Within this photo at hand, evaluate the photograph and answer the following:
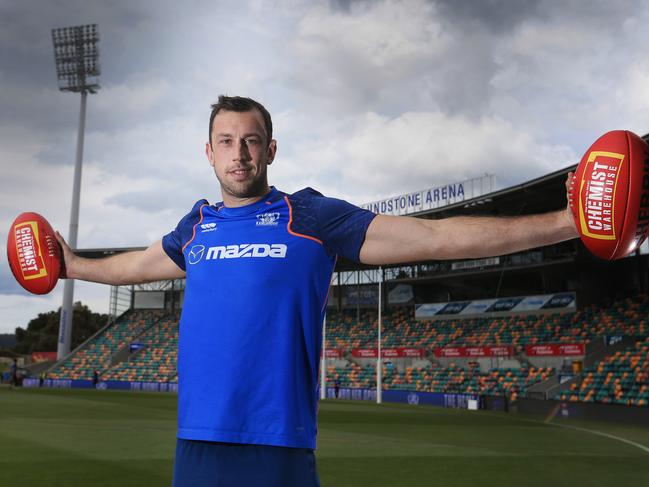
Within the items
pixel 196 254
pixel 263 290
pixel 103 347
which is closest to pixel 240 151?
pixel 196 254

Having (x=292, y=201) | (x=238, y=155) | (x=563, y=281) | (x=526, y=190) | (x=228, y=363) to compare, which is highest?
(x=526, y=190)

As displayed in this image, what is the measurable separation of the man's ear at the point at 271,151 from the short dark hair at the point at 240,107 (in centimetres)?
3

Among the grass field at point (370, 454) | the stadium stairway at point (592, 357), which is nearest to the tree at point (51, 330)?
the stadium stairway at point (592, 357)

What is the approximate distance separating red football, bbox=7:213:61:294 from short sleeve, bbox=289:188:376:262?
6.30 ft

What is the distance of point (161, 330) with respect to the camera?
6038 cm

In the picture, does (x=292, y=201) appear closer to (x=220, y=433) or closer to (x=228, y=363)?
(x=228, y=363)

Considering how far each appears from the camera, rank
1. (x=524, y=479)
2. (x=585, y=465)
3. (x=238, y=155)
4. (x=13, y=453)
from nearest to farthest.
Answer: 1. (x=238, y=155)
2. (x=524, y=479)
3. (x=13, y=453)
4. (x=585, y=465)

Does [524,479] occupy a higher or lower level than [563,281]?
lower

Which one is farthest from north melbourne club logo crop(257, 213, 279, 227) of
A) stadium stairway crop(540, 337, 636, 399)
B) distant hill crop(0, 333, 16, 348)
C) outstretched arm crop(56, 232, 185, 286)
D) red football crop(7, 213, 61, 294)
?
distant hill crop(0, 333, 16, 348)

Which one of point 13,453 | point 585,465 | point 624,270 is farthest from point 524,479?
point 624,270

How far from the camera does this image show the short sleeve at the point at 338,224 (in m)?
2.84

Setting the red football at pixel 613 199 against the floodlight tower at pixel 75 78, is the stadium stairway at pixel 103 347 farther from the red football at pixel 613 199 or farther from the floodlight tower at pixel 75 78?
the red football at pixel 613 199

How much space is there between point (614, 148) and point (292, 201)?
4.89 ft

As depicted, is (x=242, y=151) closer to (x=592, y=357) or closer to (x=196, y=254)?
(x=196, y=254)
